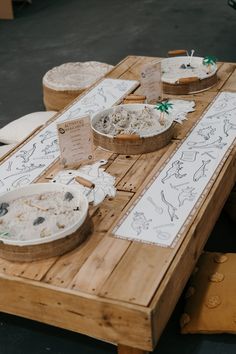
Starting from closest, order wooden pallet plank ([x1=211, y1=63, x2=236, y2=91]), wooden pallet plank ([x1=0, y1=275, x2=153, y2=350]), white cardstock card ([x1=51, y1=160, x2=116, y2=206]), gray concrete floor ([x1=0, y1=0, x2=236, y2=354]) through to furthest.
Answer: wooden pallet plank ([x1=0, y1=275, x2=153, y2=350])
white cardstock card ([x1=51, y1=160, x2=116, y2=206])
wooden pallet plank ([x1=211, y1=63, x2=236, y2=91])
gray concrete floor ([x1=0, y1=0, x2=236, y2=354])

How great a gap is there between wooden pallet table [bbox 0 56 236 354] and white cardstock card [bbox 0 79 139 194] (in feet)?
1.31

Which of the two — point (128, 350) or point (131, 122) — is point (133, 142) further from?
point (128, 350)

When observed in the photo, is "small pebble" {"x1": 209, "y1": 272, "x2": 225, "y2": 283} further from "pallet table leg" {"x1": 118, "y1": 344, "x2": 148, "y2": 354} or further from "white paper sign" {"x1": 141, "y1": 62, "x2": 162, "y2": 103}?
"white paper sign" {"x1": 141, "y1": 62, "x2": 162, "y2": 103}

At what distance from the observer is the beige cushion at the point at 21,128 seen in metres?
3.23

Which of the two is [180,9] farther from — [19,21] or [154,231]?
[154,231]

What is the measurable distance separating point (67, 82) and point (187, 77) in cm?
89

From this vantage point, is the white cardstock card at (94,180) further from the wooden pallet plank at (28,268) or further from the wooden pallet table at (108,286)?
the wooden pallet plank at (28,268)

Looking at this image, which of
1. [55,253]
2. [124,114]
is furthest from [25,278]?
[124,114]

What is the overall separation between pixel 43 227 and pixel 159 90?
1209 mm

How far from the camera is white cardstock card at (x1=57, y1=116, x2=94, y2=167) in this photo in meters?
2.06

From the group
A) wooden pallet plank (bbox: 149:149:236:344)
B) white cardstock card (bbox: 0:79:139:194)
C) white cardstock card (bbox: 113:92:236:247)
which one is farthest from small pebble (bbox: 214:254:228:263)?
white cardstock card (bbox: 0:79:139:194)

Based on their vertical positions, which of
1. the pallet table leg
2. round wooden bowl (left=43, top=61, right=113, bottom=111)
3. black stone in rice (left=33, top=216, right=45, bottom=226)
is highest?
black stone in rice (left=33, top=216, right=45, bottom=226)

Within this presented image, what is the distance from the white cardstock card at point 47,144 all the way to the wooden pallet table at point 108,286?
0.40 metres

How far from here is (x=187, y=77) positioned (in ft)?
9.12
